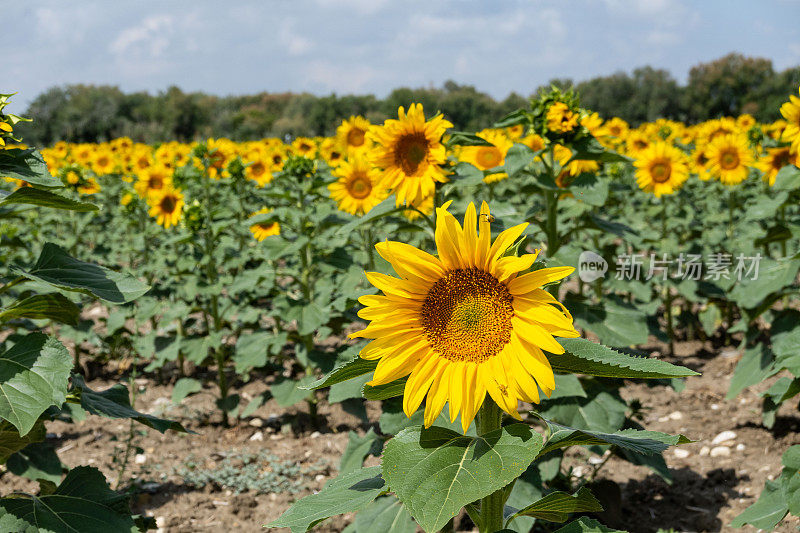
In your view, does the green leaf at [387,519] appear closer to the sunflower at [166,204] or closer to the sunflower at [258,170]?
the sunflower at [166,204]

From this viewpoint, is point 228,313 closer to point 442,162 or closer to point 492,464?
point 442,162

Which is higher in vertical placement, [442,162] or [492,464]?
[442,162]

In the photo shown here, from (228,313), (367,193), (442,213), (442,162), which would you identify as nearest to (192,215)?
(228,313)

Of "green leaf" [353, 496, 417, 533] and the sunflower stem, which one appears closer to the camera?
the sunflower stem

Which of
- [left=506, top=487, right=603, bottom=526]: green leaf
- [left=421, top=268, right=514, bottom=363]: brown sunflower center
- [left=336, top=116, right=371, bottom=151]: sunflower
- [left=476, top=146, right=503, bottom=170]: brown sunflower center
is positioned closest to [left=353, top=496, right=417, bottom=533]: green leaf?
[left=506, top=487, right=603, bottom=526]: green leaf

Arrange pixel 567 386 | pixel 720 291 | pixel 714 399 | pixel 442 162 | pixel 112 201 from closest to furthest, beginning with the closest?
pixel 567 386, pixel 442 162, pixel 714 399, pixel 720 291, pixel 112 201

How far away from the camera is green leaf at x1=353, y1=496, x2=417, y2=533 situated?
1.81 m

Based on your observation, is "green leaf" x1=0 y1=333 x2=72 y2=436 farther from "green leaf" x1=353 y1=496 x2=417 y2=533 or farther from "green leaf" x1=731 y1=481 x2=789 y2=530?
"green leaf" x1=731 y1=481 x2=789 y2=530

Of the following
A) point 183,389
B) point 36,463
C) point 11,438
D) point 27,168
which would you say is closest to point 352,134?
point 183,389

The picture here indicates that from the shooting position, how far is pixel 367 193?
14.8ft

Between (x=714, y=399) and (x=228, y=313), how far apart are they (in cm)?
365

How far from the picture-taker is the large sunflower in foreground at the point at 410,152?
2857mm

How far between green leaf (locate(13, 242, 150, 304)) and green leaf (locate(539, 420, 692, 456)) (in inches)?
48.3

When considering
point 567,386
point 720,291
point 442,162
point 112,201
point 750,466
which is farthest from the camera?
point 112,201
